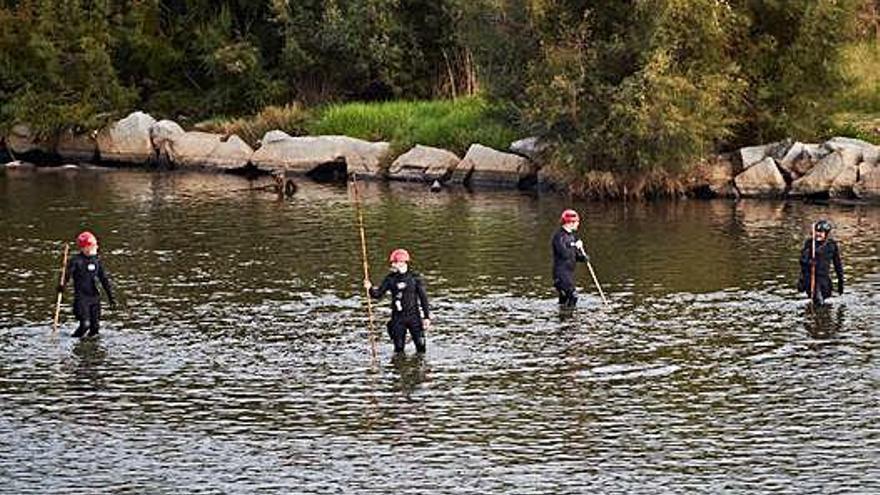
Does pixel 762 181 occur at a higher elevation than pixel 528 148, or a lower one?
lower

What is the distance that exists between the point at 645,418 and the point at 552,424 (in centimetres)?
169

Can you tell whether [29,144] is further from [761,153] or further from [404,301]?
[404,301]

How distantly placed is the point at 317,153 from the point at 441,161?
21.0 ft

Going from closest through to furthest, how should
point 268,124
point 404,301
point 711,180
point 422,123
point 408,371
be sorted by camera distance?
point 408,371 < point 404,301 < point 711,180 < point 422,123 < point 268,124

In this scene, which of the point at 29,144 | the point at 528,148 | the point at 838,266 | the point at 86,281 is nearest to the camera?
the point at 86,281

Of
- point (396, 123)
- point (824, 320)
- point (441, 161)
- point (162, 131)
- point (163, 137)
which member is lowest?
point (824, 320)

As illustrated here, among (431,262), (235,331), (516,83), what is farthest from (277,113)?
(235,331)

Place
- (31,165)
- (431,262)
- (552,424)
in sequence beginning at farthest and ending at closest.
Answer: (31,165) → (431,262) → (552,424)

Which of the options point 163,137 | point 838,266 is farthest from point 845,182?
point 163,137

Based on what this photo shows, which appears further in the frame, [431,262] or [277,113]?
[277,113]

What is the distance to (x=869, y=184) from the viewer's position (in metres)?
59.6

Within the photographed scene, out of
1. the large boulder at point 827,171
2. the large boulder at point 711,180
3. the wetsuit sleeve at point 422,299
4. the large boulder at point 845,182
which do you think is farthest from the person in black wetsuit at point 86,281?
the large boulder at point 845,182

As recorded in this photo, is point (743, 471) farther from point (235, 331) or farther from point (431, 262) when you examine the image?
point (431, 262)

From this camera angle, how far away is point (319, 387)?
3225 centimetres
